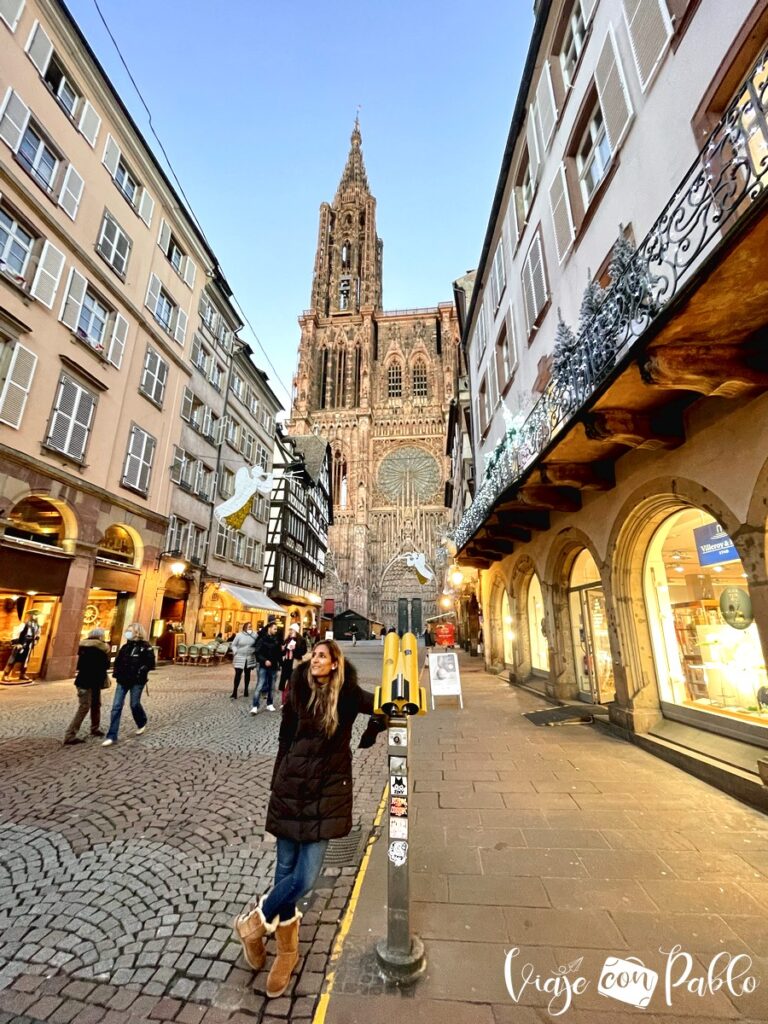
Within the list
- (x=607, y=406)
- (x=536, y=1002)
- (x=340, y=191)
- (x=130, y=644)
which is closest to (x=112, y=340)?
(x=130, y=644)

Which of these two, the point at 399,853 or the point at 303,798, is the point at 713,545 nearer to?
the point at 399,853

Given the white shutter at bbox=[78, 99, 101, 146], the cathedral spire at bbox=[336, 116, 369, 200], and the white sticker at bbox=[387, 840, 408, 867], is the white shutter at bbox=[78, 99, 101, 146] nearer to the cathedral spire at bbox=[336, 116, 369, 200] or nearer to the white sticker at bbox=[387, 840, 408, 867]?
the white sticker at bbox=[387, 840, 408, 867]

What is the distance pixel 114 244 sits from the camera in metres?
15.5

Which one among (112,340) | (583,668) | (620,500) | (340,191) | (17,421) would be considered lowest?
(583,668)

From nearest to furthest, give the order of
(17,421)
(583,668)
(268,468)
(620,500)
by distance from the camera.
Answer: (620,500) → (583,668) → (17,421) → (268,468)

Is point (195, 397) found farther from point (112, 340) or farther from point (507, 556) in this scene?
point (507, 556)

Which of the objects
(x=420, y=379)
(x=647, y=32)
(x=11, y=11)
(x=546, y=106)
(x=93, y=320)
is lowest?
(x=647, y=32)

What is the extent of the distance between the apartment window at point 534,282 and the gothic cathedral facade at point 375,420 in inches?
1670

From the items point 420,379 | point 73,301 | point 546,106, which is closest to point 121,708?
point 73,301

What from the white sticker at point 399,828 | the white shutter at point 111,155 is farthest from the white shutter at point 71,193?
the white sticker at point 399,828

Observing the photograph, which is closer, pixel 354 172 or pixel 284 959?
pixel 284 959

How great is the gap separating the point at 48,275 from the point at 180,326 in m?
6.86

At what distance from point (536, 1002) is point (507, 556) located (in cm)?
1259

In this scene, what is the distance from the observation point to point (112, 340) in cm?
1528
